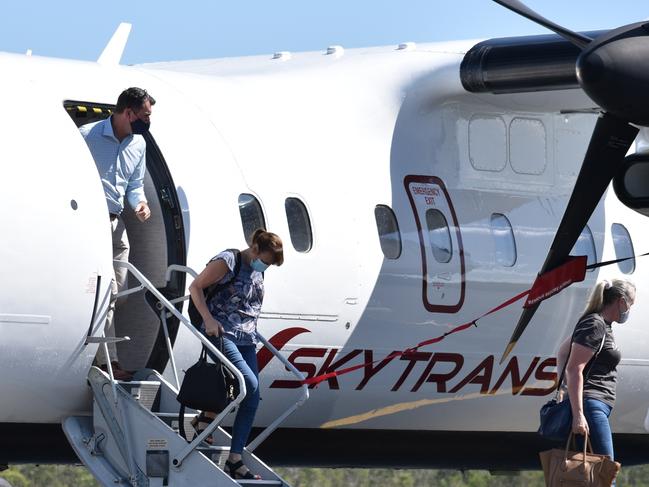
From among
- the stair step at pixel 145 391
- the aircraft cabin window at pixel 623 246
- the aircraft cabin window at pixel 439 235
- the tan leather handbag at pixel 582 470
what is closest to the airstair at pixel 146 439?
the stair step at pixel 145 391

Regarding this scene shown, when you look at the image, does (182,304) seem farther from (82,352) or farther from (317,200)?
(317,200)

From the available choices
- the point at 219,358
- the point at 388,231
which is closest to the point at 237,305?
the point at 219,358

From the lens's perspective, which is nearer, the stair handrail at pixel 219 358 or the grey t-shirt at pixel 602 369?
the stair handrail at pixel 219 358

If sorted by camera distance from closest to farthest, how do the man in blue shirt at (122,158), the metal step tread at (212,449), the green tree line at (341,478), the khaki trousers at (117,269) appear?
the metal step tread at (212,449) < the man in blue shirt at (122,158) < the khaki trousers at (117,269) < the green tree line at (341,478)

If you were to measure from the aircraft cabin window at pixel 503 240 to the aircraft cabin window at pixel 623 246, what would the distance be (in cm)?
118

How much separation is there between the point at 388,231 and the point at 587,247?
2038 mm

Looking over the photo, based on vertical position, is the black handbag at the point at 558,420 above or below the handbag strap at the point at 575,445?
above

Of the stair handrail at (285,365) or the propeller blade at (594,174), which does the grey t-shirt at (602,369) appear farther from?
the stair handrail at (285,365)

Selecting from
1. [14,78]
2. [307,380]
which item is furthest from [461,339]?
[14,78]

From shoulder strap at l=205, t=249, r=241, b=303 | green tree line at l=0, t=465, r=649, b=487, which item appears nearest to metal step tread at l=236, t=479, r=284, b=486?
shoulder strap at l=205, t=249, r=241, b=303

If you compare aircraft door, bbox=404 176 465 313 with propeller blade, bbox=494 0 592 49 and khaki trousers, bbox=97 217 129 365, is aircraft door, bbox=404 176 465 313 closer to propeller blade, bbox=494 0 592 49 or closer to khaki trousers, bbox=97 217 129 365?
propeller blade, bbox=494 0 592 49

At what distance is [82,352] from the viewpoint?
835 centimetres

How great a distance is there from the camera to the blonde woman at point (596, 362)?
9.00 m

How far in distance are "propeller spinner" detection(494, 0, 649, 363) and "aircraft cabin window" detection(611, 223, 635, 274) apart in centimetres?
148
